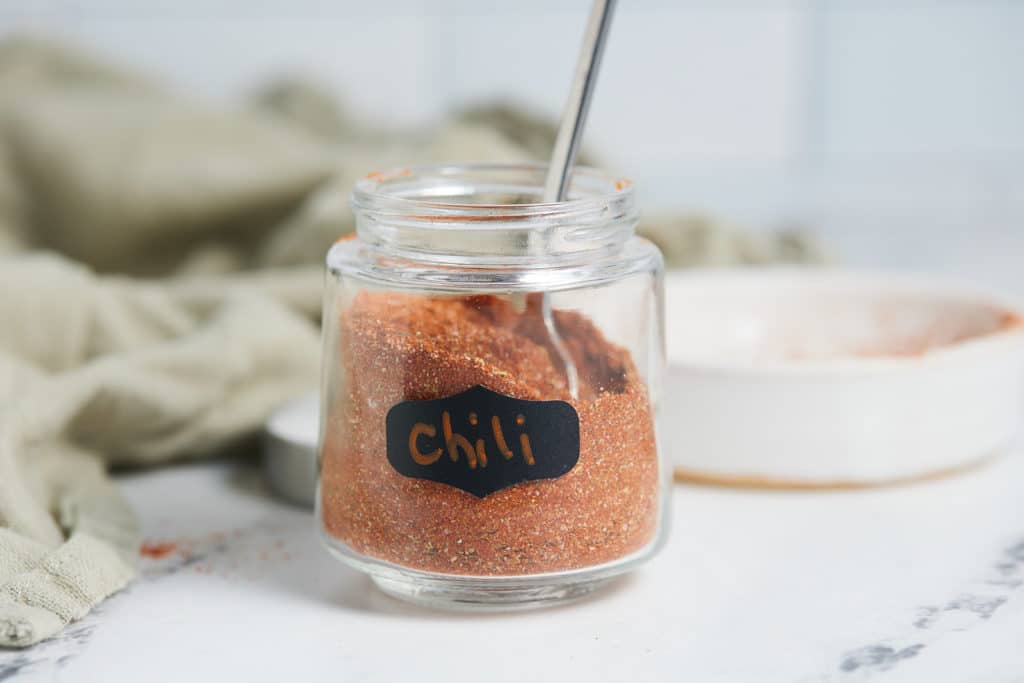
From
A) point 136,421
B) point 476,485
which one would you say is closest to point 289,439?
point 136,421

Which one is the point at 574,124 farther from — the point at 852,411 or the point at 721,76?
the point at 721,76

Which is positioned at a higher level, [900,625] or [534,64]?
[534,64]

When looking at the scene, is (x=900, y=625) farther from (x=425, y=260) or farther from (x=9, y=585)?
(x=9, y=585)

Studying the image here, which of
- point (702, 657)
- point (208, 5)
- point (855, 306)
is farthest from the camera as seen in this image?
point (208, 5)

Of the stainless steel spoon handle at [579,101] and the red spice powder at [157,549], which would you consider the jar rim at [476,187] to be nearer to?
the stainless steel spoon handle at [579,101]

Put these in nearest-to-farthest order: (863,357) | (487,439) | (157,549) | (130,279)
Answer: (487,439)
(157,549)
(863,357)
(130,279)

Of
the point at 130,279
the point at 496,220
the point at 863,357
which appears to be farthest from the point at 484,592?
the point at 130,279
